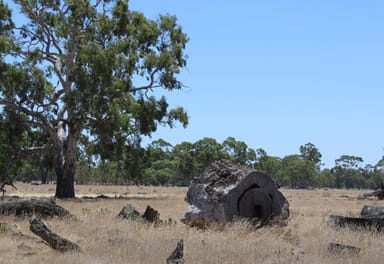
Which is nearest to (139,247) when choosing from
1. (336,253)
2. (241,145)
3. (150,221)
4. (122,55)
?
(336,253)

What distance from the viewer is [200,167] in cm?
9031

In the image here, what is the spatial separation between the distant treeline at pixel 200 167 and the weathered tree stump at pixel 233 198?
24.0 m

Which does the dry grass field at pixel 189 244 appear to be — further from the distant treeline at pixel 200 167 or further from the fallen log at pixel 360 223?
the distant treeline at pixel 200 167

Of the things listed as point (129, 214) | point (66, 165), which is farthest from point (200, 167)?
point (129, 214)

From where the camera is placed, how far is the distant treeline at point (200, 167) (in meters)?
40.8

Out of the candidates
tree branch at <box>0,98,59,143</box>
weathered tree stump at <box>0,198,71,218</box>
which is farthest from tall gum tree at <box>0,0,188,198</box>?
weathered tree stump at <box>0,198,71,218</box>

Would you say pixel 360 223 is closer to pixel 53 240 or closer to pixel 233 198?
pixel 233 198

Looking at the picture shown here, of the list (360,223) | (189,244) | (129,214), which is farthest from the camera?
(129,214)

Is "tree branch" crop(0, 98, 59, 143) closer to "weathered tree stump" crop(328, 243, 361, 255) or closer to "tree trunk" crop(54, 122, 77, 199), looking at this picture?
"tree trunk" crop(54, 122, 77, 199)

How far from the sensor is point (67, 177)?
36.4m

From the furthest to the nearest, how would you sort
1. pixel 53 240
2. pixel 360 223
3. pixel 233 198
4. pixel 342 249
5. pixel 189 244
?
pixel 360 223 → pixel 233 198 → pixel 189 244 → pixel 342 249 → pixel 53 240

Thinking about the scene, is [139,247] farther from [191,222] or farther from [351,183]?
[351,183]

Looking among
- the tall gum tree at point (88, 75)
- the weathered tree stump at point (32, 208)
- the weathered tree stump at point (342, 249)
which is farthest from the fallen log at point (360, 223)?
the tall gum tree at point (88, 75)

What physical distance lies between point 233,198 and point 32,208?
5111 mm
